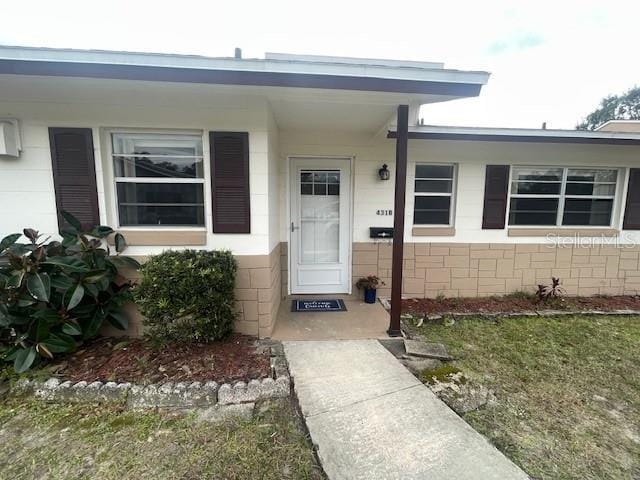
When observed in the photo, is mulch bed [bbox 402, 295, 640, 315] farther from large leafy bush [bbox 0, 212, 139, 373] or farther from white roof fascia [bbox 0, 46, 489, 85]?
large leafy bush [bbox 0, 212, 139, 373]

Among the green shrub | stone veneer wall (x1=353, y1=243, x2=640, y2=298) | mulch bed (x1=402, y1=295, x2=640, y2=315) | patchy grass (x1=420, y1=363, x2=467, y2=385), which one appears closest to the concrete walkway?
patchy grass (x1=420, y1=363, x2=467, y2=385)

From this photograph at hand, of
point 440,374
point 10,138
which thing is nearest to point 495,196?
point 440,374

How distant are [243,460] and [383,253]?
3440 mm

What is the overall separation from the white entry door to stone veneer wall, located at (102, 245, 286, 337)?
1340 mm

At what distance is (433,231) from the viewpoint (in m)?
4.65

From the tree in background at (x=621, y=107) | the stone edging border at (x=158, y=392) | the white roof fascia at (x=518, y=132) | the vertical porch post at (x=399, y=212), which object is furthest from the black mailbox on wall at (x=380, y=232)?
the tree in background at (x=621, y=107)

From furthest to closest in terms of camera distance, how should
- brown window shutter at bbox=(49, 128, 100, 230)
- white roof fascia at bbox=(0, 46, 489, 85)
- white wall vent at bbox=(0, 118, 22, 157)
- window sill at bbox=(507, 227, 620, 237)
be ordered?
window sill at bbox=(507, 227, 620, 237) → brown window shutter at bbox=(49, 128, 100, 230) → white wall vent at bbox=(0, 118, 22, 157) → white roof fascia at bbox=(0, 46, 489, 85)

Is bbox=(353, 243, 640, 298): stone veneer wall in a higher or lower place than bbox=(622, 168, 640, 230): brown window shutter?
lower

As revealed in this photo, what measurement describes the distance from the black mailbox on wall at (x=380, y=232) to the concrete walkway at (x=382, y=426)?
2.14m

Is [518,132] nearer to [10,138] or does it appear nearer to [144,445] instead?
[144,445]

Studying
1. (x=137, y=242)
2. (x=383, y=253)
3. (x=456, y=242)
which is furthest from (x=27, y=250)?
(x=456, y=242)

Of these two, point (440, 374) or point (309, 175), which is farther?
point (309, 175)

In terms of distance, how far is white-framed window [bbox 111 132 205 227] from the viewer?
3.11m

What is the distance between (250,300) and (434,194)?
3319mm
